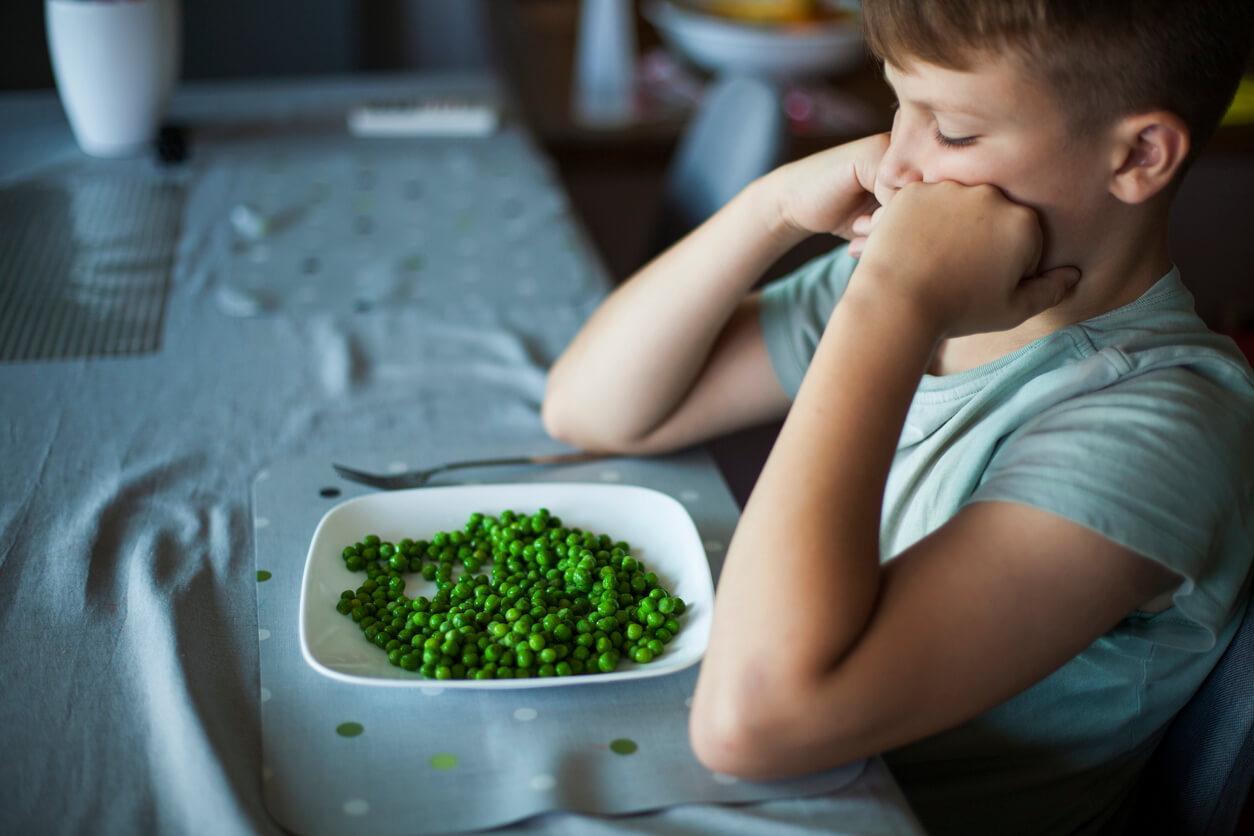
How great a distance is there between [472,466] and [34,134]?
1.21 meters

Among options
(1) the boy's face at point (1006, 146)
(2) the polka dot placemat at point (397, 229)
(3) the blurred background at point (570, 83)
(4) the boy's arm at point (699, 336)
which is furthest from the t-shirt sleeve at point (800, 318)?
(3) the blurred background at point (570, 83)

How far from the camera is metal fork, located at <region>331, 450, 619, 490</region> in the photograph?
3.07 ft

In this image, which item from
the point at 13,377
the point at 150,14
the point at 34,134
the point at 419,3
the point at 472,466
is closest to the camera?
the point at 472,466

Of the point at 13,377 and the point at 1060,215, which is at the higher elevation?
the point at 1060,215

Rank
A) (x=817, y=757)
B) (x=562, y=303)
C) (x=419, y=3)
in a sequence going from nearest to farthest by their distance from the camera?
1. (x=817, y=757)
2. (x=562, y=303)
3. (x=419, y=3)

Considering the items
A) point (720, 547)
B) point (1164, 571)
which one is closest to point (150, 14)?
point (720, 547)

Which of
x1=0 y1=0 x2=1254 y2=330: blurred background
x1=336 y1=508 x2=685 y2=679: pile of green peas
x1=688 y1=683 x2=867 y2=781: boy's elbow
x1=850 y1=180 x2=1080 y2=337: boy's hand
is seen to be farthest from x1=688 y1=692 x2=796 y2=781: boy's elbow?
x1=0 y1=0 x2=1254 y2=330: blurred background

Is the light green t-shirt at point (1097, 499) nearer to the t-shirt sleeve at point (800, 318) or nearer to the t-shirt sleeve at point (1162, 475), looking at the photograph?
the t-shirt sleeve at point (1162, 475)

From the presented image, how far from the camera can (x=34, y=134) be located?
1714 mm

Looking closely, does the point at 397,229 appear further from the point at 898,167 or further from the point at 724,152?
the point at 898,167

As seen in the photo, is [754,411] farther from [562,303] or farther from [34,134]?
[34,134]

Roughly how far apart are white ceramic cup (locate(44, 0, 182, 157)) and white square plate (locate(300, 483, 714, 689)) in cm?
108

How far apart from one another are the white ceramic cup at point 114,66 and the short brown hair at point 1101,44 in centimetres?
130

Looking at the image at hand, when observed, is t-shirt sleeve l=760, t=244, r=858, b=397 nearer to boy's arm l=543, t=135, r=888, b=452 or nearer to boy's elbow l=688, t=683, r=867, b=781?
boy's arm l=543, t=135, r=888, b=452
